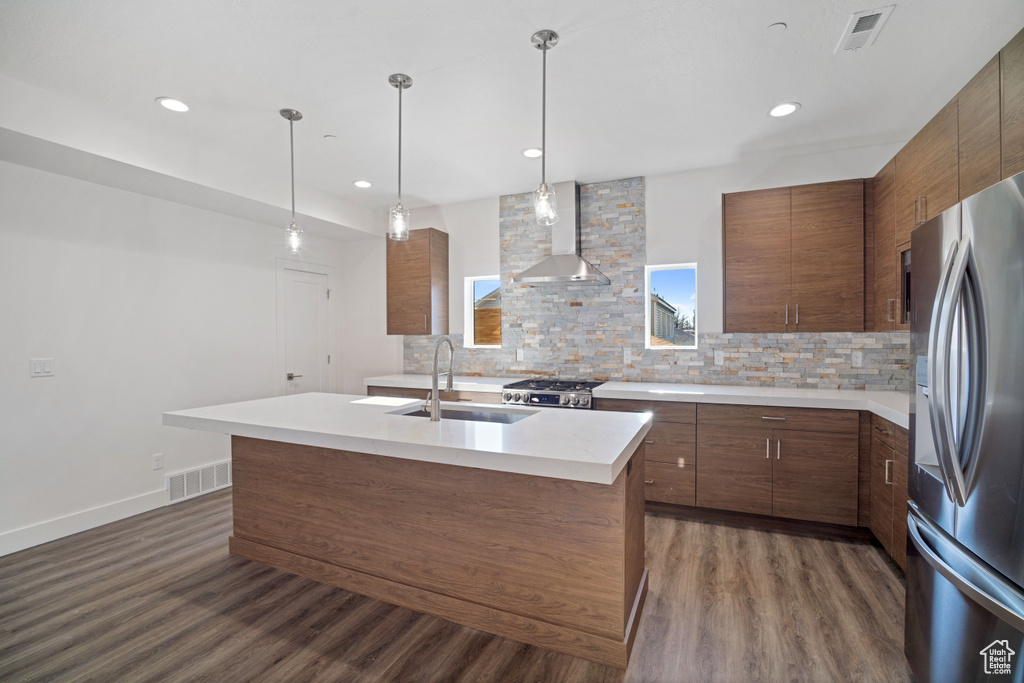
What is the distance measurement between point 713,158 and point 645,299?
126cm

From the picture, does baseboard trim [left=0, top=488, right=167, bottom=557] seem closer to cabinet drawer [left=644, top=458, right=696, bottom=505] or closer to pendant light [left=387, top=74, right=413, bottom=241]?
pendant light [left=387, top=74, right=413, bottom=241]

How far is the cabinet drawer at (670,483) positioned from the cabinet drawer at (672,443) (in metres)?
0.04

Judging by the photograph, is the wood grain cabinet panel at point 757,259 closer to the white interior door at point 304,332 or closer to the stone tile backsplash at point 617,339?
the stone tile backsplash at point 617,339

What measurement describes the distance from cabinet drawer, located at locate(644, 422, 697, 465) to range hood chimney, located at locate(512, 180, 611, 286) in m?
1.35

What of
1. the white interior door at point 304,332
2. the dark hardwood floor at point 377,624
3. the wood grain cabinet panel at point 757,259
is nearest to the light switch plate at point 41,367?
the dark hardwood floor at point 377,624

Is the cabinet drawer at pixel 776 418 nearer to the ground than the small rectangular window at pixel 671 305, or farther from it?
nearer to the ground

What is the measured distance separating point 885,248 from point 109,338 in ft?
18.3

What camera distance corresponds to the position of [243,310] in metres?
4.52

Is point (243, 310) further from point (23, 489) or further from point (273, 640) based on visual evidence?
point (273, 640)

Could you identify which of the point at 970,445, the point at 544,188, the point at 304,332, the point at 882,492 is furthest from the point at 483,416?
the point at 304,332

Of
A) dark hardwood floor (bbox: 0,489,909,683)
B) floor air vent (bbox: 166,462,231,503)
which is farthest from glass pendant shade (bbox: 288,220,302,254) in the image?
floor air vent (bbox: 166,462,231,503)

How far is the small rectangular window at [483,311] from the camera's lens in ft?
16.5

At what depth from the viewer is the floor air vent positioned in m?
3.91

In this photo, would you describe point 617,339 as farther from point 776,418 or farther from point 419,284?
point 419,284
